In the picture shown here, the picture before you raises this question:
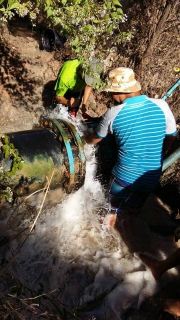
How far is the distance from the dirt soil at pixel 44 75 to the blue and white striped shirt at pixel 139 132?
5.40 feet

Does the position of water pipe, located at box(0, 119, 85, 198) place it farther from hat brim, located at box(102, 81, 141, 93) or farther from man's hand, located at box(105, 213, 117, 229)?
man's hand, located at box(105, 213, 117, 229)

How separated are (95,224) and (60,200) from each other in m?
0.65

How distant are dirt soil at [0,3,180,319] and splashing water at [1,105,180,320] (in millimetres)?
1220

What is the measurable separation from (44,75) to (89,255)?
3.60 meters

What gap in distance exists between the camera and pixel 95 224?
12.9 feet

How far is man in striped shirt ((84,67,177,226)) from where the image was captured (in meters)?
2.78

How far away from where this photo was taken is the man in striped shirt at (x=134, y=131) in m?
2.78

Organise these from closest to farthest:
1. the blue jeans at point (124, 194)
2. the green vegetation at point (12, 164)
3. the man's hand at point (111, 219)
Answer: the green vegetation at point (12, 164), the blue jeans at point (124, 194), the man's hand at point (111, 219)

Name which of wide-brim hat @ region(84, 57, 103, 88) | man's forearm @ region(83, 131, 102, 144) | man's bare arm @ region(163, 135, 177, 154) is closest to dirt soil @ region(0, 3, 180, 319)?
man's bare arm @ region(163, 135, 177, 154)

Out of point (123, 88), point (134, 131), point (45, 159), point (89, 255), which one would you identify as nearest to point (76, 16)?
point (123, 88)

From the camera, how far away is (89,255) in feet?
11.9

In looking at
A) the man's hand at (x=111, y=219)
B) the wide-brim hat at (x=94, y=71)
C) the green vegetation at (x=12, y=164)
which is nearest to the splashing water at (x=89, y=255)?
the man's hand at (x=111, y=219)

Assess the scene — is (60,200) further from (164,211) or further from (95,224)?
(164,211)

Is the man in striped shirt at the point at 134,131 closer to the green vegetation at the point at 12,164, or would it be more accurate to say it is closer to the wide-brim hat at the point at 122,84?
the wide-brim hat at the point at 122,84
